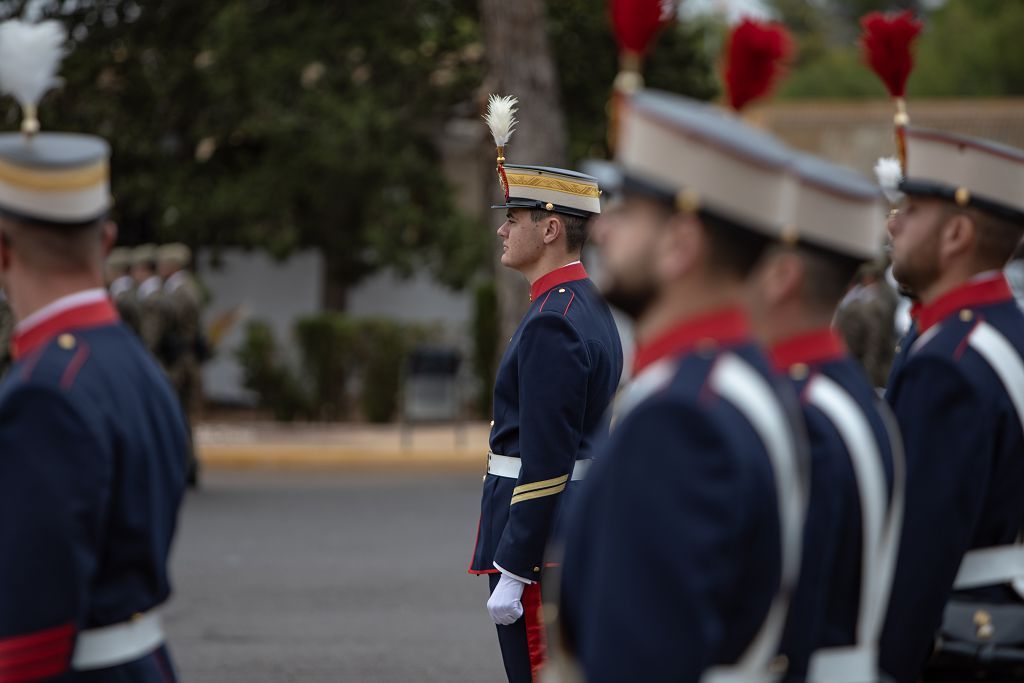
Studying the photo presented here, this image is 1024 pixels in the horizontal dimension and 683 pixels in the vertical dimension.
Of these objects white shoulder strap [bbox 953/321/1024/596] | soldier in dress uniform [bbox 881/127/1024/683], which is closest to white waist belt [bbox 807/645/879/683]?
soldier in dress uniform [bbox 881/127/1024/683]

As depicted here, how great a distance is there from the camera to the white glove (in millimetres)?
4660

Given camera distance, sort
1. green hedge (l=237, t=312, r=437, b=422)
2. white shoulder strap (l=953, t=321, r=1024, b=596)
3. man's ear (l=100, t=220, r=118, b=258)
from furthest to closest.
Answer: green hedge (l=237, t=312, r=437, b=422)
white shoulder strap (l=953, t=321, r=1024, b=596)
man's ear (l=100, t=220, r=118, b=258)

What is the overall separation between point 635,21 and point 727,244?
1.26ft

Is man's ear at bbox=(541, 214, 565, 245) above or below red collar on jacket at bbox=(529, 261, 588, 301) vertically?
above

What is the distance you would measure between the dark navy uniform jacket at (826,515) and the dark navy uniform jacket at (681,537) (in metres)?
0.25

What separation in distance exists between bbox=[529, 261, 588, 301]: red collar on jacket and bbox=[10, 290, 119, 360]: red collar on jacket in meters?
2.17

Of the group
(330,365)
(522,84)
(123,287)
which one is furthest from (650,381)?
(330,365)

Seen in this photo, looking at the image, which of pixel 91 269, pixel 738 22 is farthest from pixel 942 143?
pixel 91 269

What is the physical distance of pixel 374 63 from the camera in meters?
19.4

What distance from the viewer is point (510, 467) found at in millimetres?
4879

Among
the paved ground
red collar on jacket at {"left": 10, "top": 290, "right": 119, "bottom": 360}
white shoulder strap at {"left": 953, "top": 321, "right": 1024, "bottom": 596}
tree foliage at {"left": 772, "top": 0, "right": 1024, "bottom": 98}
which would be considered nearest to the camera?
red collar on jacket at {"left": 10, "top": 290, "right": 119, "bottom": 360}

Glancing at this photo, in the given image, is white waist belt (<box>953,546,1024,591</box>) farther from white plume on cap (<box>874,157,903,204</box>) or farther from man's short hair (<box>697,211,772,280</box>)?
white plume on cap (<box>874,157,903,204</box>)

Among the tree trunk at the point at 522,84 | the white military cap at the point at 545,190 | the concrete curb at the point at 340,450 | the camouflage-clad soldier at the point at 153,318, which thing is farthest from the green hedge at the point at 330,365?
the white military cap at the point at 545,190

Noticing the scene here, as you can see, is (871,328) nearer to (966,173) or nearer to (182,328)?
(182,328)
